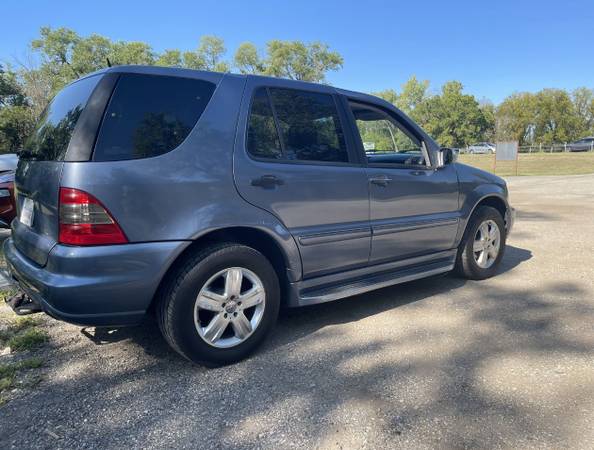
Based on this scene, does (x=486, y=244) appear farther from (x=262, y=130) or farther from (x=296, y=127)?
(x=262, y=130)

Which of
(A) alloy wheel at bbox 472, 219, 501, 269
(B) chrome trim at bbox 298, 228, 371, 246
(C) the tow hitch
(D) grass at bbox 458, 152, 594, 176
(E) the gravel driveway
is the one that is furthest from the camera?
(D) grass at bbox 458, 152, 594, 176

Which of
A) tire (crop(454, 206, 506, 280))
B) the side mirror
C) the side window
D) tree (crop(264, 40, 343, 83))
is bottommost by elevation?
tire (crop(454, 206, 506, 280))

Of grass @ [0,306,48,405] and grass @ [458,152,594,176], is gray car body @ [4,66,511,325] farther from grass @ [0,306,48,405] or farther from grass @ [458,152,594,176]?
grass @ [458,152,594,176]

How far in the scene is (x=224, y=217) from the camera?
9.27 feet

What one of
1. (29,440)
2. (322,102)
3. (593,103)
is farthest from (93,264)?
(593,103)

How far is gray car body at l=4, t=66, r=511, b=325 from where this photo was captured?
250 cm

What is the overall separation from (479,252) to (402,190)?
1522 mm

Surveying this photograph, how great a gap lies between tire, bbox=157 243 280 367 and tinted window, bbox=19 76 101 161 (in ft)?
3.28

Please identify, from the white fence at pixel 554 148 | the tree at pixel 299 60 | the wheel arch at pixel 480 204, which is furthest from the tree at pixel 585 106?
the wheel arch at pixel 480 204

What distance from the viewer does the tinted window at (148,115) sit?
100 inches

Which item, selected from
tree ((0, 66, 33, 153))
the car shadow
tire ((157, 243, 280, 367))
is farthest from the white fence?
tire ((157, 243, 280, 367))

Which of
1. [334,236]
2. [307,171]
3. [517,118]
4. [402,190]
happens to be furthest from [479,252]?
[517,118]

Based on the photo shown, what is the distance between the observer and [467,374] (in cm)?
282

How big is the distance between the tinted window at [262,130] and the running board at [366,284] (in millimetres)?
1051
